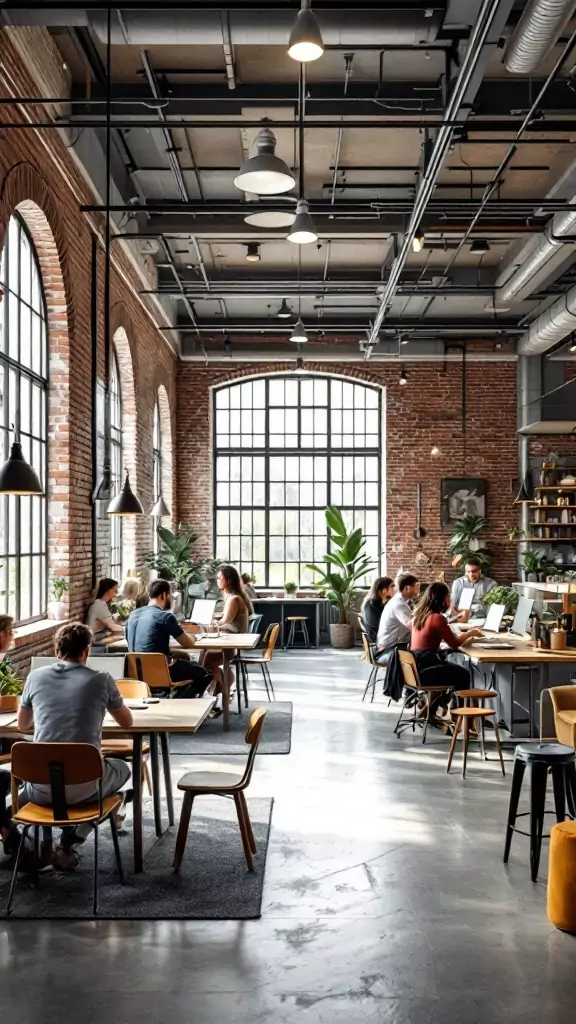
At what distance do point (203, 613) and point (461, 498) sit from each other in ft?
23.4

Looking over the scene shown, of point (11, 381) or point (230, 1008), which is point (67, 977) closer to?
point (230, 1008)

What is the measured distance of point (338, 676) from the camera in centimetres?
1141

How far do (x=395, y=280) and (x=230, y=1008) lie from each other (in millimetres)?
8418

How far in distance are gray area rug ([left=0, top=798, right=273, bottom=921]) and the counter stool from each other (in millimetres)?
8998

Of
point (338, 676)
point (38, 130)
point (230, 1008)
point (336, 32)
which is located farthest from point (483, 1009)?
point (338, 676)

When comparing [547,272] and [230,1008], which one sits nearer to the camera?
[230,1008]

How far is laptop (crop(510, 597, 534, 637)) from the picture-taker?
8.34 m

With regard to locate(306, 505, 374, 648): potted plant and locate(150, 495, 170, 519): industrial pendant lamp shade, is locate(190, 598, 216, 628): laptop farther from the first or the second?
locate(306, 505, 374, 648): potted plant

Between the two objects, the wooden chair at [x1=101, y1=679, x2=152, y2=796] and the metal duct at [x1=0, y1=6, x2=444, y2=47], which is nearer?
the wooden chair at [x1=101, y1=679, x2=152, y2=796]

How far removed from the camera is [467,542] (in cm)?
1475

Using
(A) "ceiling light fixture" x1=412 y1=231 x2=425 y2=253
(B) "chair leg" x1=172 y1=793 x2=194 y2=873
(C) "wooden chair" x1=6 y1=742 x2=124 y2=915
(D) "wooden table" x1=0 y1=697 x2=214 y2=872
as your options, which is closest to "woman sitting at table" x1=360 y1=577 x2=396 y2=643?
(A) "ceiling light fixture" x1=412 y1=231 x2=425 y2=253

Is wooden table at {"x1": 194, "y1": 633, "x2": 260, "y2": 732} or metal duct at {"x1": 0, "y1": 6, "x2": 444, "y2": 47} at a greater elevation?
metal duct at {"x1": 0, "y1": 6, "x2": 444, "y2": 47}

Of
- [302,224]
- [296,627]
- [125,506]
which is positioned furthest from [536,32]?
[296,627]

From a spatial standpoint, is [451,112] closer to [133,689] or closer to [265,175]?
[265,175]
